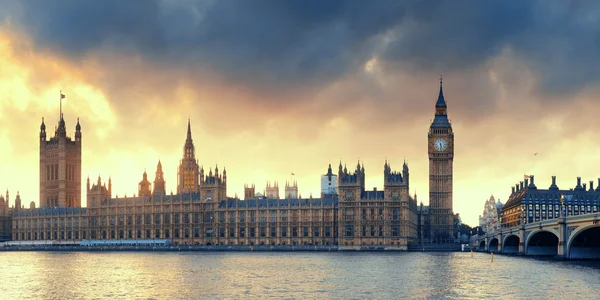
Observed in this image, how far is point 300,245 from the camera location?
635ft

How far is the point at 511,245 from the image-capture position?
176375mm

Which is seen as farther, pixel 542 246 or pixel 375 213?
pixel 375 213

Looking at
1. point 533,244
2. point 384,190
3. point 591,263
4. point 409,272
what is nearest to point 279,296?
point 409,272

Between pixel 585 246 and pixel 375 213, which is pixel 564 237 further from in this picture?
pixel 375 213

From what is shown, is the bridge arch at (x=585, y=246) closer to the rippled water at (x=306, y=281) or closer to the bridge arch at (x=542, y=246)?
the rippled water at (x=306, y=281)

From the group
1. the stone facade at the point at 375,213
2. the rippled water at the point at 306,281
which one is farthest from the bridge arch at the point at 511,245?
the rippled water at the point at 306,281

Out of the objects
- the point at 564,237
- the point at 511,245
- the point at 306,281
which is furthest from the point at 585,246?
the point at 306,281

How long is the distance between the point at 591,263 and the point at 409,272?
91.2 feet

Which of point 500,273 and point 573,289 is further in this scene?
point 500,273

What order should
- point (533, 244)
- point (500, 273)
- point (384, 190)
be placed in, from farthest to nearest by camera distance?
point (384, 190), point (533, 244), point (500, 273)

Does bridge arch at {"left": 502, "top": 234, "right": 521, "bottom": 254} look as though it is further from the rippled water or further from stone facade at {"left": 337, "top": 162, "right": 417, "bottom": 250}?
the rippled water

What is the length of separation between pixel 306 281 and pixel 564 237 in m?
45.7

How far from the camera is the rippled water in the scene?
78.2 metres

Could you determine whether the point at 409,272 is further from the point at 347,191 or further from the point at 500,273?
the point at 347,191
